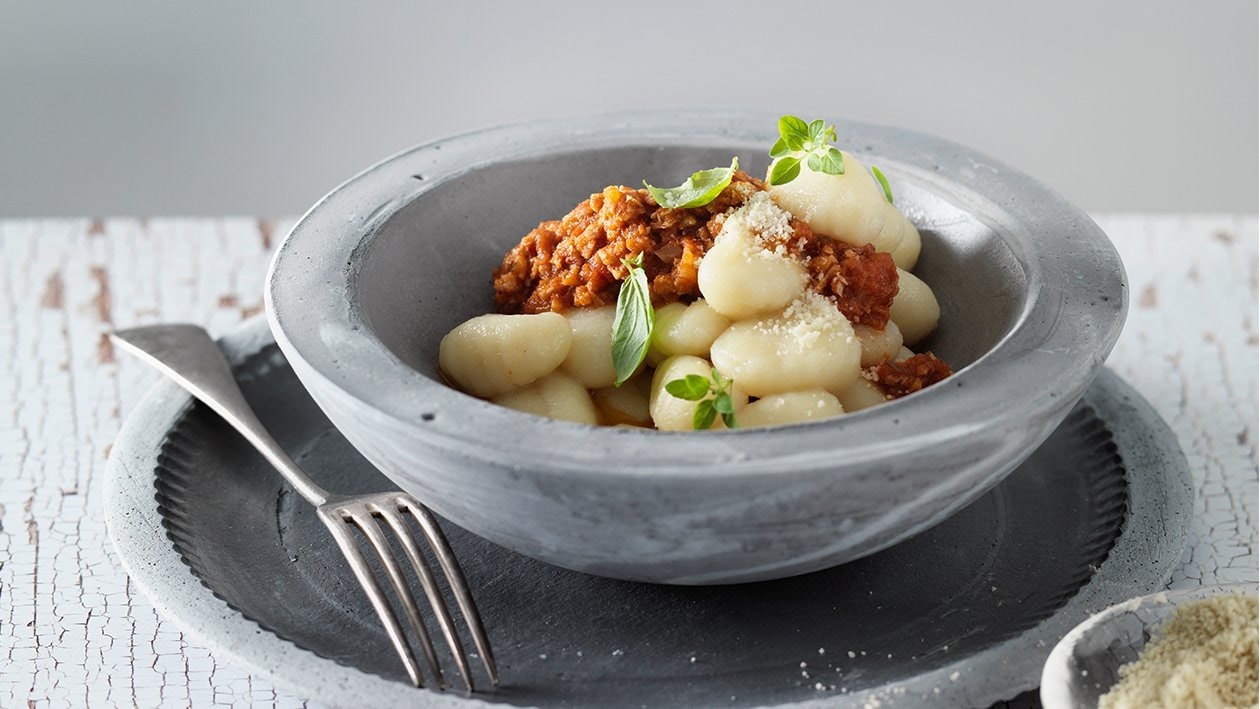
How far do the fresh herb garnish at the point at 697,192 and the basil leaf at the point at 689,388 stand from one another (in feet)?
1.04

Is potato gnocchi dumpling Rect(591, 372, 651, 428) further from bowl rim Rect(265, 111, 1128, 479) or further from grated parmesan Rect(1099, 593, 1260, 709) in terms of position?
grated parmesan Rect(1099, 593, 1260, 709)

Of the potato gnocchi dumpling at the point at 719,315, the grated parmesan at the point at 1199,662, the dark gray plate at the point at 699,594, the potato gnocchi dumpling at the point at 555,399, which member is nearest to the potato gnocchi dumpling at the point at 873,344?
the potato gnocchi dumpling at the point at 719,315

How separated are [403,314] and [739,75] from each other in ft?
8.32

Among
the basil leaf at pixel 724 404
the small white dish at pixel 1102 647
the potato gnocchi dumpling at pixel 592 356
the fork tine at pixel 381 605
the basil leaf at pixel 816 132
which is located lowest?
the fork tine at pixel 381 605

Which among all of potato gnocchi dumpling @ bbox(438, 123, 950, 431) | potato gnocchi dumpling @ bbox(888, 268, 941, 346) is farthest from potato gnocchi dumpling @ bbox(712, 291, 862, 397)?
potato gnocchi dumpling @ bbox(888, 268, 941, 346)

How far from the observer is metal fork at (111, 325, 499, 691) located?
1402 millimetres

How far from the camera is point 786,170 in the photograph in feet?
5.46

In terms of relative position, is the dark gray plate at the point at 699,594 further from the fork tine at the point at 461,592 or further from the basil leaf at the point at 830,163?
the basil leaf at the point at 830,163

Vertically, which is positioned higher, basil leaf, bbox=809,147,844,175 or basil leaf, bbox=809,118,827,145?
basil leaf, bbox=809,118,827,145

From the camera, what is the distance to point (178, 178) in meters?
4.36

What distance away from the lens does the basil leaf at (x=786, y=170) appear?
1.66 meters

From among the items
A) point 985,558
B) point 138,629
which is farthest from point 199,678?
point 985,558

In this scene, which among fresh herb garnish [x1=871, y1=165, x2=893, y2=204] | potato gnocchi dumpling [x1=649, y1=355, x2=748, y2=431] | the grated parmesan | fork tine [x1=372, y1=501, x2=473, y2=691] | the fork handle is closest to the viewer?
the grated parmesan

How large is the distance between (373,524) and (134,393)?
0.86 m
